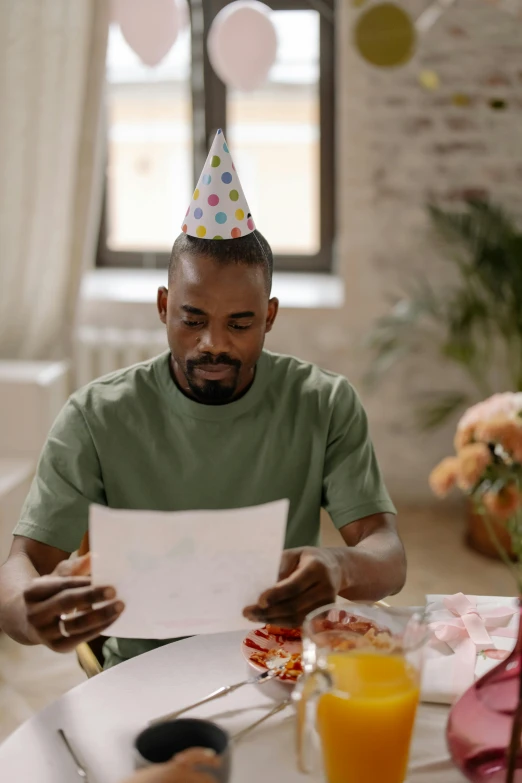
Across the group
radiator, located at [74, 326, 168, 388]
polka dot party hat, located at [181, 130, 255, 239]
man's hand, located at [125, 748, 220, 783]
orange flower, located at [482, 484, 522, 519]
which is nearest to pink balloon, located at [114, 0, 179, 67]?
radiator, located at [74, 326, 168, 388]

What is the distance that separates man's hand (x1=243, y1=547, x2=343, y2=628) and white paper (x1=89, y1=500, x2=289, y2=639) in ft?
0.06

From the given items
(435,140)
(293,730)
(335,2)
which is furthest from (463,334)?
(293,730)

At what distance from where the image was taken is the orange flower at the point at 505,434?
0.83 m

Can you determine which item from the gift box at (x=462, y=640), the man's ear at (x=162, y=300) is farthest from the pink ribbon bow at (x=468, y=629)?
the man's ear at (x=162, y=300)

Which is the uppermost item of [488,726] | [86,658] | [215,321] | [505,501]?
[215,321]

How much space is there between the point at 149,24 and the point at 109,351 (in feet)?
3.84

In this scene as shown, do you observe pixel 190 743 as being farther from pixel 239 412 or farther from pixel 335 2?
pixel 335 2

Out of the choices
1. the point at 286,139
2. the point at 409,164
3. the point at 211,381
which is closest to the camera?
the point at 211,381

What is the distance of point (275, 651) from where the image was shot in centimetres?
114

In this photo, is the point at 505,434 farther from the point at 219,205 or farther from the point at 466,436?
the point at 219,205

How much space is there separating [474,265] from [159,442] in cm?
202

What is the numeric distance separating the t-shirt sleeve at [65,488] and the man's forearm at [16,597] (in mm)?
59

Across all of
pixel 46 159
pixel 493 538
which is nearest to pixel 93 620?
pixel 493 538

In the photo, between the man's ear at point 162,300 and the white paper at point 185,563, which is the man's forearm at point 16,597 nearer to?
the white paper at point 185,563
